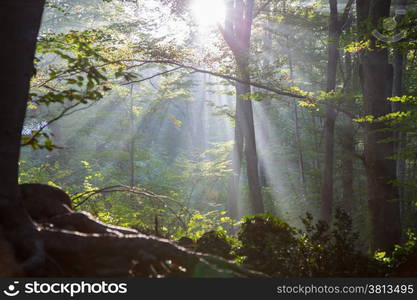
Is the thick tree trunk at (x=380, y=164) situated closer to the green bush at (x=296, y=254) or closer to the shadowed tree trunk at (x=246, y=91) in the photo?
the green bush at (x=296, y=254)

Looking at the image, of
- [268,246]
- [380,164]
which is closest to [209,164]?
[380,164]

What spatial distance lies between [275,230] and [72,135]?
95.3ft

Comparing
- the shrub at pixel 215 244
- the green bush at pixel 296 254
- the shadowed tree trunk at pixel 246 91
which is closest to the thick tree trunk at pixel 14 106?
the shrub at pixel 215 244

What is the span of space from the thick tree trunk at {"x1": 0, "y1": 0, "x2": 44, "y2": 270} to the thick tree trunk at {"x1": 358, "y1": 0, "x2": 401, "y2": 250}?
739cm

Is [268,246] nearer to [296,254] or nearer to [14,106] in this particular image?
[296,254]

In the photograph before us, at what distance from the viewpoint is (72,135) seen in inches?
1249

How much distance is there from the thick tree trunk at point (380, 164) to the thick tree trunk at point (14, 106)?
739 cm

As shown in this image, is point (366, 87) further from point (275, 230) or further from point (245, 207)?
point (245, 207)

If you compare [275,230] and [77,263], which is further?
[275,230]

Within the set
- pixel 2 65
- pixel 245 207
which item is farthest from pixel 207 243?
pixel 245 207

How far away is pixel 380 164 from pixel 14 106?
766 centimetres

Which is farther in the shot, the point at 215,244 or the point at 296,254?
the point at 215,244

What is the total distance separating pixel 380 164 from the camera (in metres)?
8.90

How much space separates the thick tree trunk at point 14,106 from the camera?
2943 millimetres
